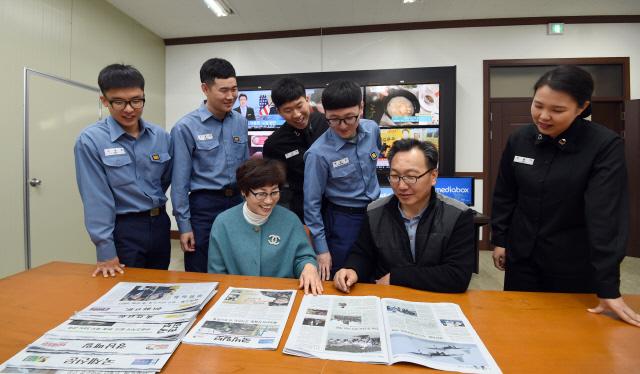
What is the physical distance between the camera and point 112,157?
5.23ft

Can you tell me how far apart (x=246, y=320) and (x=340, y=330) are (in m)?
0.28

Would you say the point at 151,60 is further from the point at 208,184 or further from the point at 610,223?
the point at 610,223

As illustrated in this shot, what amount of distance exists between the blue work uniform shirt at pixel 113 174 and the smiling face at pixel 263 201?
560 millimetres

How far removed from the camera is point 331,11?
4125 mm

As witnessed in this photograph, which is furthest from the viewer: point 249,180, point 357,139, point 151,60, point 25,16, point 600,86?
point 151,60

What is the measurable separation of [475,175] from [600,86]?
1.95 m

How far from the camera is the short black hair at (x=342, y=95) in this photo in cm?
163

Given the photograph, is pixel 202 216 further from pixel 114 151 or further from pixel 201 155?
pixel 114 151

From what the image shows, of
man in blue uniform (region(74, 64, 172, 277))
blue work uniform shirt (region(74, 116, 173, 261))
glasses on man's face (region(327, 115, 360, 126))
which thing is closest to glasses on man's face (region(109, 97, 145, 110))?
man in blue uniform (region(74, 64, 172, 277))

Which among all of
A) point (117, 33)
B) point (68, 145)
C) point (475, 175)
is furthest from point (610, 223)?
point (117, 33)

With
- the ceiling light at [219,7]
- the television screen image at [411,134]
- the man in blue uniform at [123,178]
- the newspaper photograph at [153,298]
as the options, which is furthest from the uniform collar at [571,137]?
the ceiling light at [219,7]

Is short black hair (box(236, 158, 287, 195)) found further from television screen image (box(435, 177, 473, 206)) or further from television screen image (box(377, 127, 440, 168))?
television screen image (box(377, 127, 440, 168))

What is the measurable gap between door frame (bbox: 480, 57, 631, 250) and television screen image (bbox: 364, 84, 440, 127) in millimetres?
727

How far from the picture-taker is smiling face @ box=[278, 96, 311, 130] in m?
1.95
